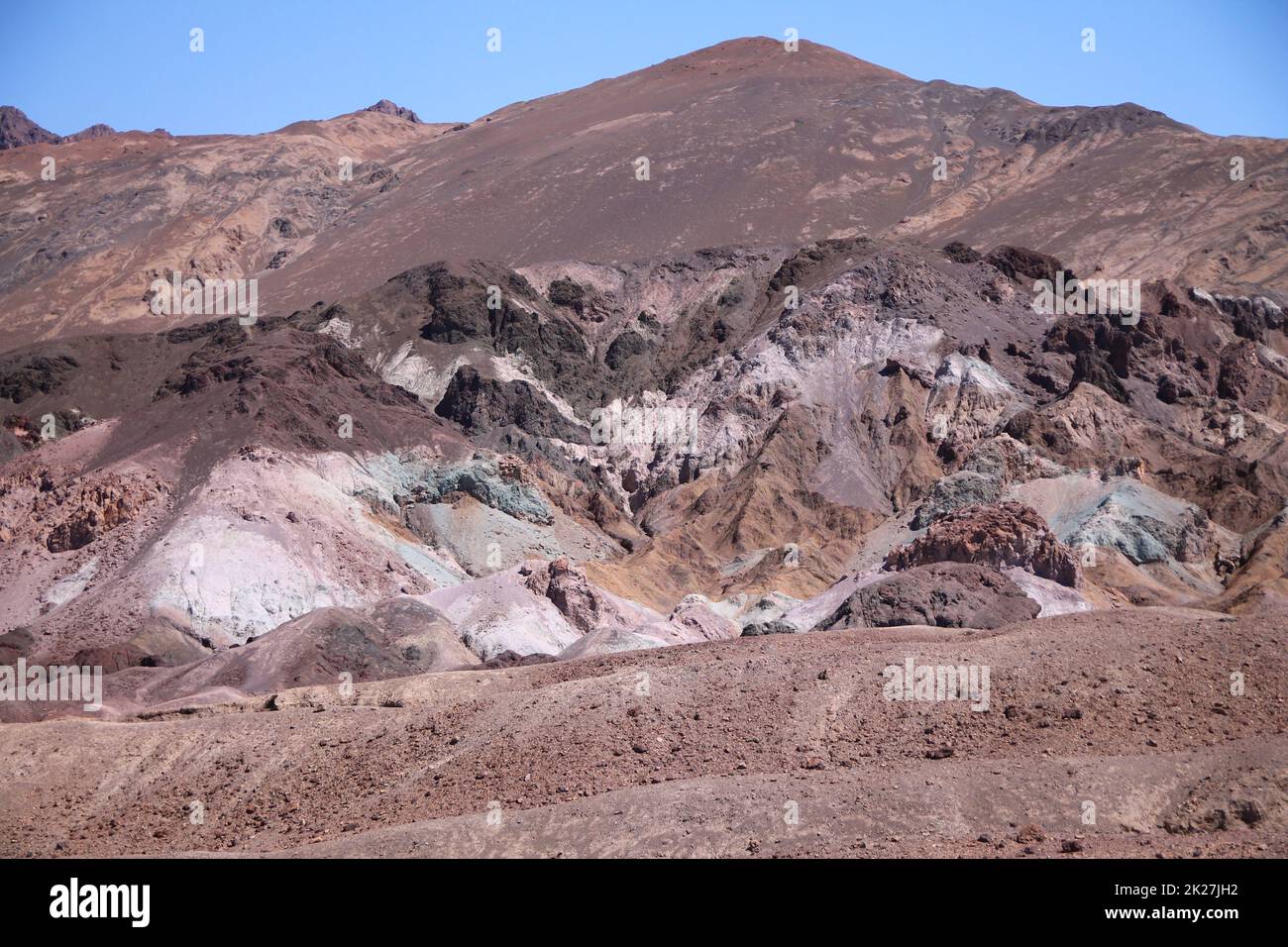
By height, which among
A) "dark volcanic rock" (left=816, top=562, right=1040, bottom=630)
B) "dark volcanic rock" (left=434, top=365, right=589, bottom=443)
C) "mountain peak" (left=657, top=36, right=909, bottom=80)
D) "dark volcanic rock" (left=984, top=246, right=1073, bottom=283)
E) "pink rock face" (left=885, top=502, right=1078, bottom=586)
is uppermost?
"mountain peak" (left=657, top=36, right=909, bottom=80)

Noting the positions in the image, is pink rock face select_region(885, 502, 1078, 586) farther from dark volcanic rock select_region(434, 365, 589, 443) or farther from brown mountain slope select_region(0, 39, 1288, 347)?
brown mountain slope select_region(0, 39, 1288, 347)

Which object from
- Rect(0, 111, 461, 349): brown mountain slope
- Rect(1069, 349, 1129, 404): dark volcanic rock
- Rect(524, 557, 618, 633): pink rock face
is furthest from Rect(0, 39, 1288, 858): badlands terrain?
Rect(0, 111, 461, 349): brown mountain slope

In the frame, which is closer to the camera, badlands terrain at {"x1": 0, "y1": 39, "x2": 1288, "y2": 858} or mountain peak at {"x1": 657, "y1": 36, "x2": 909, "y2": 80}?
badlands terrain at {"x1": 0, "y1": 39, "x2": 1288, "y2": 858}

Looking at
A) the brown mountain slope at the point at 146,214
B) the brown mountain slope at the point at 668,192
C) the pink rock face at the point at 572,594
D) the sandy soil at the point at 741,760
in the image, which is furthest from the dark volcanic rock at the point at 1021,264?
the sandy soil at the point at 741,760

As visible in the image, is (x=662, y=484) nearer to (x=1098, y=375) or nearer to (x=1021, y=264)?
(x=1098, y=375)

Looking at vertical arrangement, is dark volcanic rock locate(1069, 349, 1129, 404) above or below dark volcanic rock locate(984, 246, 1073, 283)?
below
